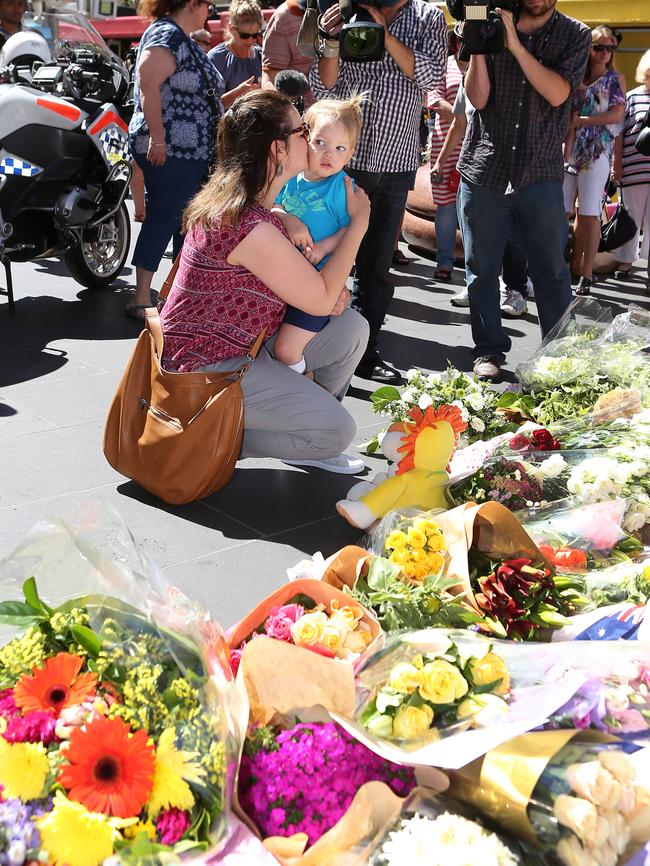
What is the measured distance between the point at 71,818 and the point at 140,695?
22 cm

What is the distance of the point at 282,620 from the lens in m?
1.89

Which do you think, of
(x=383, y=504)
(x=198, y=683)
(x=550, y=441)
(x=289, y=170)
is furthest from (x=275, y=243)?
(x=198, y=683)

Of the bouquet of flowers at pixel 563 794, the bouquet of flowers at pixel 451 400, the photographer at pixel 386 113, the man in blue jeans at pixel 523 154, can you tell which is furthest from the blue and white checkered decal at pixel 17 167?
the bouquet of flowers at pixel 563 794

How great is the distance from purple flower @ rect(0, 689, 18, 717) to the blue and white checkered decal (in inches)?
173

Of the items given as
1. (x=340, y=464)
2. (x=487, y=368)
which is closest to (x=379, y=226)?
(x=487, y=368)

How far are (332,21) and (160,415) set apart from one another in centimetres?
239

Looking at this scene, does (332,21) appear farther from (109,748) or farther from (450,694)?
(109,748)

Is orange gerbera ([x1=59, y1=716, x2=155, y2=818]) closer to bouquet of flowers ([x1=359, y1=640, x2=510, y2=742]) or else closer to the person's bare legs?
bouquet of flowers ([x1=359, y1=640, x2=510, y2=742])

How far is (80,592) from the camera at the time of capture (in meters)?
1.72

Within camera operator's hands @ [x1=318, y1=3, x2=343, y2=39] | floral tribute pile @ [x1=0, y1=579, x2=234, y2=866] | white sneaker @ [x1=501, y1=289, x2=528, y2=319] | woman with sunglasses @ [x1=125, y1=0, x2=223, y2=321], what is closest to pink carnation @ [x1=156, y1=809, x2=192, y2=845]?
floral tribute pile @ [x1=0, y1=579, x2=234, y2=866]

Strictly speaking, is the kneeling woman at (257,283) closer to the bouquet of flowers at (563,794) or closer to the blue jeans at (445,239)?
the bouquet of flowers at (563,794)

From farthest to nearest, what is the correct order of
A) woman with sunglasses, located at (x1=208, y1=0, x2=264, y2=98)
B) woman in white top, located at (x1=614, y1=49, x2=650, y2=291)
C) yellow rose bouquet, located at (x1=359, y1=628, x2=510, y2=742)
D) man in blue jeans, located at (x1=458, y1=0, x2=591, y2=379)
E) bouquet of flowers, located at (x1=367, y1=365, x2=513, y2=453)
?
woman in white top, located at (x1=614, y1=49, x2=650, y2=291) < woman with sunglasses, located at (x1=208, y1=0, x2=264, y2=98) < man in blue jeans, located at (x1=458, y1=0, x2=591, y2=379) < bouquet of flowers, located at (x1=367, y1=365, x2=513, y2=453) < yellow rose bouquet, located at (x1=359, y1=628, x2=510, y2=742)

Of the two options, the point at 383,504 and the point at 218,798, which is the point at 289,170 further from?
the point at 218,798

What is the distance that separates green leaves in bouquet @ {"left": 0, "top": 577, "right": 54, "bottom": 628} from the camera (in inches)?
67.3
